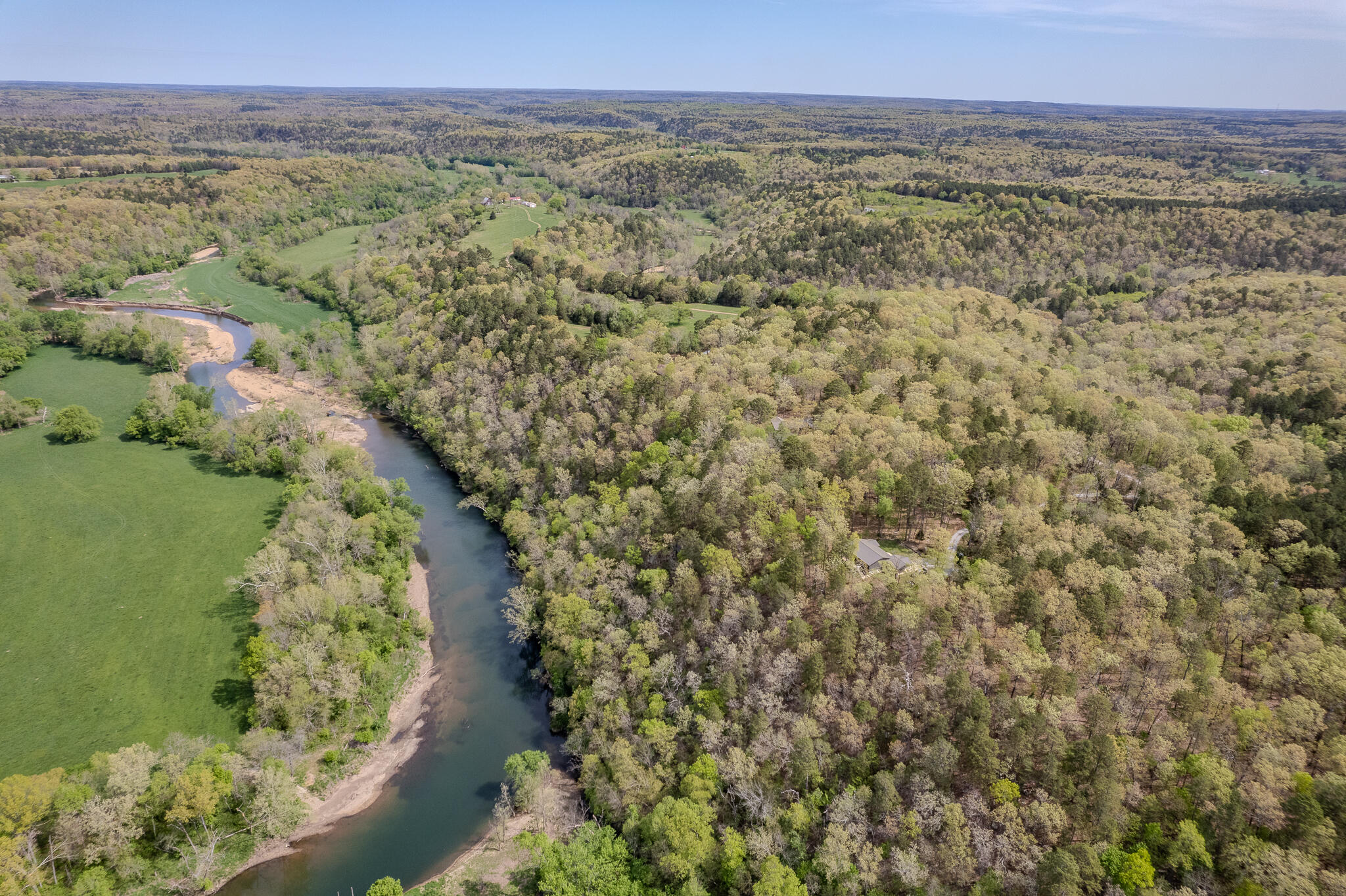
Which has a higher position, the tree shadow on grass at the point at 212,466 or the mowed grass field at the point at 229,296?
the mowed grass field at the point at 229,296

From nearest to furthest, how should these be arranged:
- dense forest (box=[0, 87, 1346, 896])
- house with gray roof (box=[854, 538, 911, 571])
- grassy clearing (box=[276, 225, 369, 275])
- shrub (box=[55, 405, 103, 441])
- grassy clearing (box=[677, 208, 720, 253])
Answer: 1. dense forest (box=[0, 87, 1346, 896])
2. house with gray roof (box=[854, 538, 911, 571])
3. shrub (box=[55, 405, 103, 441])
4. grassy clearing (box=[276, 225, 369, 275])
5. grassy clearing (box=[677, 208, 720, 253])

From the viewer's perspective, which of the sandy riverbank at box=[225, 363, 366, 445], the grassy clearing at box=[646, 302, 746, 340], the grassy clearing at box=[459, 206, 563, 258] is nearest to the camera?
the sandy riverbank at box=[225, 363, 366, 445]

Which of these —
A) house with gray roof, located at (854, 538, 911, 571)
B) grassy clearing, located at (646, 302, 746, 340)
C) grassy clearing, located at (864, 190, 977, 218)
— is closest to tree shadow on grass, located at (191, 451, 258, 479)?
grassy clearing, located at (646, 302, 746, 340)

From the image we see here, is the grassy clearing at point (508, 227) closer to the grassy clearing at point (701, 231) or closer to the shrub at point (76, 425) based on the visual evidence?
the grassy clearing at point (701, 231)

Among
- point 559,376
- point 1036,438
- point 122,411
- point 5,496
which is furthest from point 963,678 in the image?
point 122,411

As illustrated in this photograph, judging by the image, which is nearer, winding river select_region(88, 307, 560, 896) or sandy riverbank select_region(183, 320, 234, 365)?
winding river select_region(88, 307, 560, 896)

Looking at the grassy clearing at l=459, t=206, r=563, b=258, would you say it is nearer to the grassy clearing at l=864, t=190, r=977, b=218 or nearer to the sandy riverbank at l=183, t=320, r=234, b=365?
the sandy riverbank at l=183, t=320, r=234, b=365

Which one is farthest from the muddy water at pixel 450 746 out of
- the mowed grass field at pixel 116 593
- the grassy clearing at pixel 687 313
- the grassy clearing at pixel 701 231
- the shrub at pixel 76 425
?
the grassy clearing at pixel 701 231
